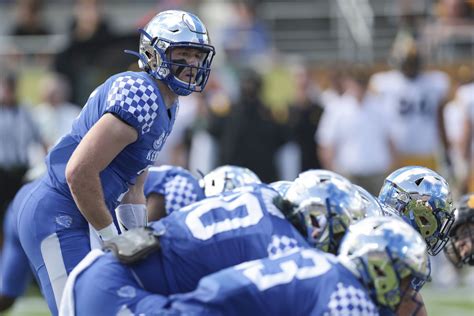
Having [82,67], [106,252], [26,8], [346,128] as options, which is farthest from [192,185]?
[26,8]

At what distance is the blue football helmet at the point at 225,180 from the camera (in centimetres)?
606

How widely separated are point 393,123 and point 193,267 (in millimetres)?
6831

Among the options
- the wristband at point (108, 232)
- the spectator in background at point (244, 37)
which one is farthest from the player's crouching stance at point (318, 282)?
the spectator in background at point (244, 37)

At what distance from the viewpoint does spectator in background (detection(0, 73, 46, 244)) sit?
10.1 m

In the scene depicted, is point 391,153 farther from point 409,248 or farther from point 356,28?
point 409,248

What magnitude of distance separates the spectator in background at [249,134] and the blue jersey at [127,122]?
545 cm

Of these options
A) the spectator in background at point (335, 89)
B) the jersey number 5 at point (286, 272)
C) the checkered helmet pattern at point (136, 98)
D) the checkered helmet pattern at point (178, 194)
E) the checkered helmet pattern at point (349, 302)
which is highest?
the checkered helmet pattern at point (136, 98)

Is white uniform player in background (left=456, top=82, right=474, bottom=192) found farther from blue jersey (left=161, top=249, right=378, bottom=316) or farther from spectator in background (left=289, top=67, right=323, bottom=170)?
blue jersey (left=161, top=249, right=378, bottom=316)

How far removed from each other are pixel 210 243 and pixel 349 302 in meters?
0.62

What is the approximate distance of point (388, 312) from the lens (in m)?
4.25

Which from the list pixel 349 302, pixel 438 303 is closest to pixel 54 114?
pixel 438 303

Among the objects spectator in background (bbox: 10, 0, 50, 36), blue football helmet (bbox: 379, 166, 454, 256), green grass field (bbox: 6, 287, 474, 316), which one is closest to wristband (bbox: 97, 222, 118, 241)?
blue football helmet (bbox: 379, 166, 454, 256)

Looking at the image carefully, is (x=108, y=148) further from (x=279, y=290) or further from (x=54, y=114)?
(x=54, y=114)

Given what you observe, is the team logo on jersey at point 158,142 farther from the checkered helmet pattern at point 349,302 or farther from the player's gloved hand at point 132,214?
the checkered helmet pattern at point 349,302
